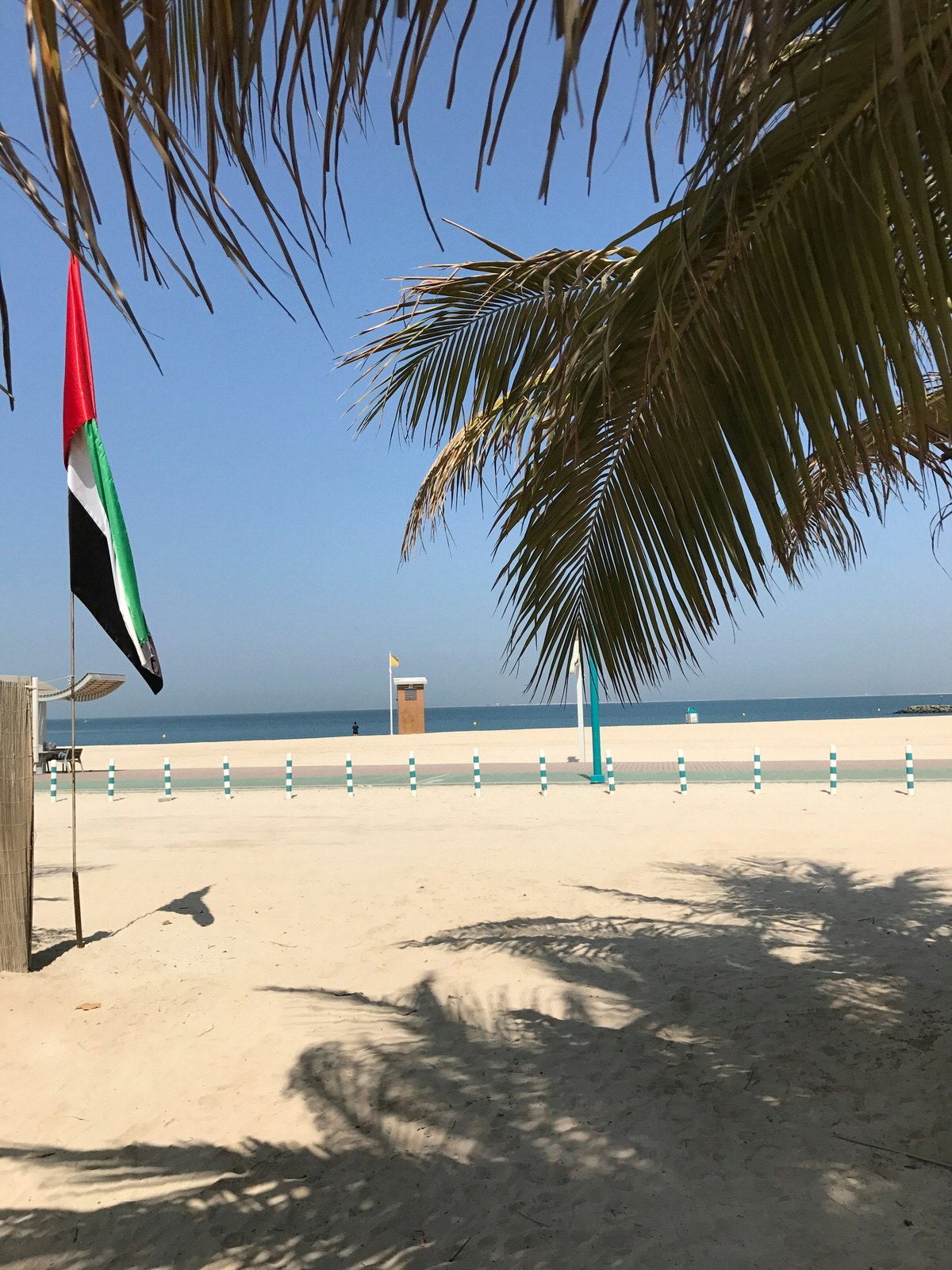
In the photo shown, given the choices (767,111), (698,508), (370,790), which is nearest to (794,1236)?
(698,508)

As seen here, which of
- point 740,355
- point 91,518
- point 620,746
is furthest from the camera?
point 620,746

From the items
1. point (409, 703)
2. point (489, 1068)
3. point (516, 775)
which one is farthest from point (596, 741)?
point (409, 703)

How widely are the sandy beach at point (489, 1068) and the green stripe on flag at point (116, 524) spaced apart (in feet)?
8.00

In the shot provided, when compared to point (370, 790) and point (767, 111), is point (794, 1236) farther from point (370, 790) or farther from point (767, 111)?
point (370, 790)

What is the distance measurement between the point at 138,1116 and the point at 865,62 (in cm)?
475

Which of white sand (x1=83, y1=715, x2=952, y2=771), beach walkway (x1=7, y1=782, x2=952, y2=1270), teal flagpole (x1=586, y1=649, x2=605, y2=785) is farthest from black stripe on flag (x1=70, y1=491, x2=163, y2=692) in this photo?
white sand (x1=83, y1=715, x2=952, y2=771)

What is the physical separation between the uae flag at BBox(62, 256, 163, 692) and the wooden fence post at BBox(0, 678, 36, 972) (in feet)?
2.88

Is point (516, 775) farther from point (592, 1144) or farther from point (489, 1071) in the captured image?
point (592, 1144)

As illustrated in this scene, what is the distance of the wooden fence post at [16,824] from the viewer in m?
5.78

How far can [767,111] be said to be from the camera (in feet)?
5.30

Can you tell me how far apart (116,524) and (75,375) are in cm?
103

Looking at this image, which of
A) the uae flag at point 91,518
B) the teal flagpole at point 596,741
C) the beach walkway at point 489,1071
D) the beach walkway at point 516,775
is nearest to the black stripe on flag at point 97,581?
the uae flag at point 91,518

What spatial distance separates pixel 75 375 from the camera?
591cm

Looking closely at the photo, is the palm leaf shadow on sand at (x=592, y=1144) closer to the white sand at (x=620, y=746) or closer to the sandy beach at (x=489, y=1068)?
the sandy beach at (x=489, y=1068)
